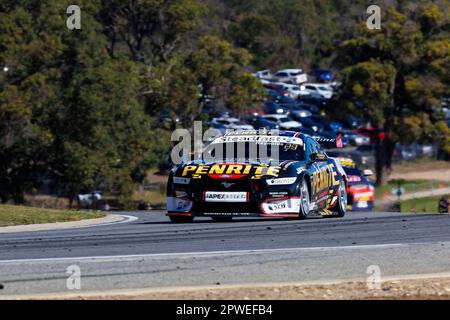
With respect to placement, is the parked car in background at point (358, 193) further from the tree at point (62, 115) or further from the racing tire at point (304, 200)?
the tree at point (62, 115)

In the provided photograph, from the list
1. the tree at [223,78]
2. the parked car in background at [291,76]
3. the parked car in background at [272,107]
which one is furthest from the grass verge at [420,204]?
the parked car in background at [291,76]

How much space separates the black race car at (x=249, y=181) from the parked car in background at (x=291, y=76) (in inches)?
2148

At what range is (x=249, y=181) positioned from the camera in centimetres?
1550

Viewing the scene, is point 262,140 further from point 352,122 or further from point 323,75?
point 323,75

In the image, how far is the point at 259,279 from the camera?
992 cm

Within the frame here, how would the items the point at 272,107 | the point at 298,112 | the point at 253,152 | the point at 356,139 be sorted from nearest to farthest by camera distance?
the point at 253,152 → the point at 272,107 → the point at 298,112 → the point at 356,139

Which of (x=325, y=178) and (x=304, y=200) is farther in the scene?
(x=325, y=178)

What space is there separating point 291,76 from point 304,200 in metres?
57.9

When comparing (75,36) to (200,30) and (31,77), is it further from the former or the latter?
(200,30)

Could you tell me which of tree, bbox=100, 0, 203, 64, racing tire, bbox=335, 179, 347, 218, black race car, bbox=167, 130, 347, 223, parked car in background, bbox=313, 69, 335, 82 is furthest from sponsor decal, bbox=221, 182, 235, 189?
parked car in background, bbox=313, 69, 335, 82

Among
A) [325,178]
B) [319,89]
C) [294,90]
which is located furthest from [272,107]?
[325,178]

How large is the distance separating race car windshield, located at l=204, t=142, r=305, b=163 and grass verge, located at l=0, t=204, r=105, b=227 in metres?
2.81

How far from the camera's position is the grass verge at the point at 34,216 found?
17.2 m

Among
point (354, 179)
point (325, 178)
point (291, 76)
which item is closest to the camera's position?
point (325, 178)
